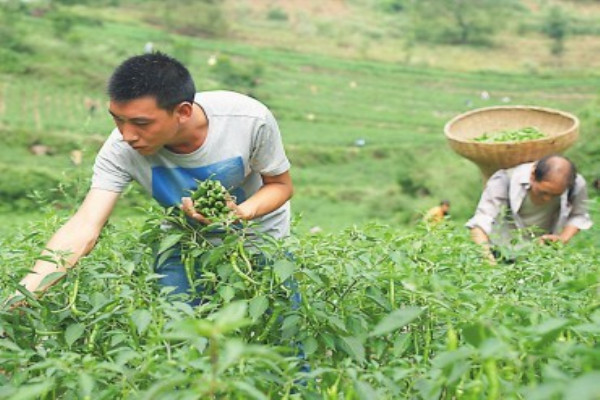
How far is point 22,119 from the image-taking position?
25.1 meters

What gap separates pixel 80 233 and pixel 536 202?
286cm

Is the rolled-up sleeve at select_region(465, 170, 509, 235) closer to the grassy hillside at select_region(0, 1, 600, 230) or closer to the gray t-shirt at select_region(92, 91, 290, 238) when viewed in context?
the gray t-shirt at select_region(92, 91, 290, 238)

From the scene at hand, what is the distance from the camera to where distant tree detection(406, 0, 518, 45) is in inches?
1511

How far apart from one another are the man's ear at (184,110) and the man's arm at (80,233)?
34 cm

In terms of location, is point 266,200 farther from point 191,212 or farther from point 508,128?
point 508,128

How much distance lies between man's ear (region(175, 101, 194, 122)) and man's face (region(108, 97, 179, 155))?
0.8 inches

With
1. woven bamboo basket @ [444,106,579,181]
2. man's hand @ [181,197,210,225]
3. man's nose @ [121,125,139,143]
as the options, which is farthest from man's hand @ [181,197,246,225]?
woven bamboo basket @ [444,106,579,181]

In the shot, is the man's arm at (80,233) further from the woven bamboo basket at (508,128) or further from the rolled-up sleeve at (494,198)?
the woven bamboo basket at (508,128)

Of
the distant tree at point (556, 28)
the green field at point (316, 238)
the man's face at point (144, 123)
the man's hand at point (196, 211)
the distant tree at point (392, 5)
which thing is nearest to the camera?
the green field at point (316, 238)

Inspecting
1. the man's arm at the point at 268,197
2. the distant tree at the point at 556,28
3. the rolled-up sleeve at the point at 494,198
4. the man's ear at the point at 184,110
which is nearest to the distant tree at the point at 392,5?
the distant tree at the point at 556,28

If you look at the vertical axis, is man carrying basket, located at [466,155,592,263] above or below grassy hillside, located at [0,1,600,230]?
above

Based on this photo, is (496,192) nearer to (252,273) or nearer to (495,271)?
(495,271)

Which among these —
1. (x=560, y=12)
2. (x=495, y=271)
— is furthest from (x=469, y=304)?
(x=560, y=12)

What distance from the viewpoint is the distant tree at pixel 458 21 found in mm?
38375
